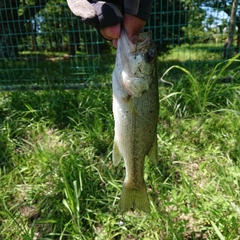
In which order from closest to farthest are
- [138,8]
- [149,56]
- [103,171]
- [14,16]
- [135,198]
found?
[138,8], [149,56], [135,198], [103,171], [14,16]

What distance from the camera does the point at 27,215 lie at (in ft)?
7.63

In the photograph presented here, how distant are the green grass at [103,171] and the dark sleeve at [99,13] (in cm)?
124

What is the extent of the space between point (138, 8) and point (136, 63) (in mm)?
262

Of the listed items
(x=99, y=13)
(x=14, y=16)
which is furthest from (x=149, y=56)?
(x=14, y=16)

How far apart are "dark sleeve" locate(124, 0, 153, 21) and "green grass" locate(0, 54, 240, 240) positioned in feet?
3.90

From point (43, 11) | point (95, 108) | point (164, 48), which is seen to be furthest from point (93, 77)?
point (164, 48)

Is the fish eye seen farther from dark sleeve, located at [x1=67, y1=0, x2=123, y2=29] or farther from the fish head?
dark sleeve, located at [x1=67, y1=0, x2=123, y2=29]

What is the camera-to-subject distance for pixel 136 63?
147cm

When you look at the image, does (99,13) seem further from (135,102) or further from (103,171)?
(103,171)

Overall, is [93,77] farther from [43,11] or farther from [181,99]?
[43,11]

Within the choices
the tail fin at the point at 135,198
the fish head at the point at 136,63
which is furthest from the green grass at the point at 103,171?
the fish head at the point at 136,63

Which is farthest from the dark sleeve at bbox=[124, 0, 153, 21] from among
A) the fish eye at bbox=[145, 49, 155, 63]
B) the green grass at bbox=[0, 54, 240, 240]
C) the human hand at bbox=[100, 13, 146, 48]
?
the green grass at bbox=[0, 54, 240, 240]

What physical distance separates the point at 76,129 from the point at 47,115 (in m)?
0.47

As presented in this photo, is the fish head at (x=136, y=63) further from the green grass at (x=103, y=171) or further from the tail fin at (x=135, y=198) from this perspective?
the green grass at (x=103, y=171)
